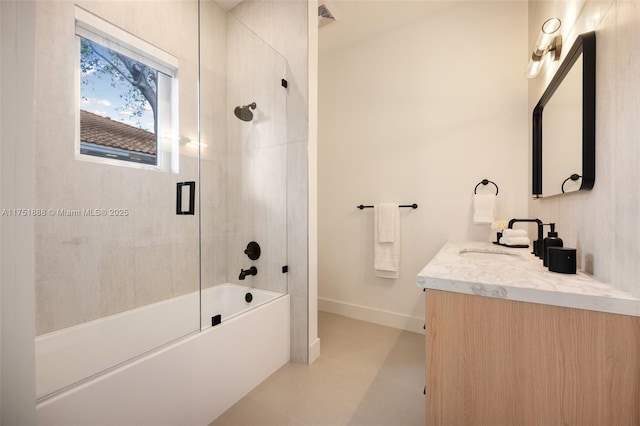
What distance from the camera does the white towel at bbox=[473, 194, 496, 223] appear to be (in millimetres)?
2025

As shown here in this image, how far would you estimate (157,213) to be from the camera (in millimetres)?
1837

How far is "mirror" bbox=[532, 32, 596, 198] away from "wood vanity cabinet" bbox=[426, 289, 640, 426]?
561 mm

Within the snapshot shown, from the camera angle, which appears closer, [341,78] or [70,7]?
[70,7]

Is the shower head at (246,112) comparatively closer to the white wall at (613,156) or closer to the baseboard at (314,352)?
the baseboard at (314,352)

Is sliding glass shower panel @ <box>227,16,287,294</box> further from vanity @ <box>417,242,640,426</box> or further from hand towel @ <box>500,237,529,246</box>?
hand towel @ <box>500,237,529,246</box>

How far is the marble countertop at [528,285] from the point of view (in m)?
0.75

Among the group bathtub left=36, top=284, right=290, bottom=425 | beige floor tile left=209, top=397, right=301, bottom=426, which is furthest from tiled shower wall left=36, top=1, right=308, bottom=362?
beige floor tile left=209, top=397, right=301, bottom=426

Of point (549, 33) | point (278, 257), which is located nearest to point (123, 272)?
point (278, 257)

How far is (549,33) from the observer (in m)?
1.35

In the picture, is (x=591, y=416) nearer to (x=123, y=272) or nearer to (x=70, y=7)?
(x=123, y=272)

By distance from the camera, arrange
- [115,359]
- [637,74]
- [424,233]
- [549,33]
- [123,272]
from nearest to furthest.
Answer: [637,74] < [115,359] < [549,33] < [123,272] < [424,233]

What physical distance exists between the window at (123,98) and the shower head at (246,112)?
1.48 feet

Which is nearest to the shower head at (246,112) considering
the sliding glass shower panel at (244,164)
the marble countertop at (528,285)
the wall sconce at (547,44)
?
the sliding glass shower panel at (244,164)

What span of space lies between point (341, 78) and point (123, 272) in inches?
102
